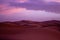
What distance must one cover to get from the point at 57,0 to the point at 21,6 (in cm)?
41

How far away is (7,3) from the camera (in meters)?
1.56

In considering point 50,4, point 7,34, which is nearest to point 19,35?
point 7,34

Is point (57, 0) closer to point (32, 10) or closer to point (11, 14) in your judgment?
point (32, 10)

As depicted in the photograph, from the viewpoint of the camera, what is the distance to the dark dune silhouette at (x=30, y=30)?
4.99 ft

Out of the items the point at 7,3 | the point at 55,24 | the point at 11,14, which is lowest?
the point at 55,24

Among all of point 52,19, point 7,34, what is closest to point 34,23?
point 52,19

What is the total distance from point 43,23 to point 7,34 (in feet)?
1.38

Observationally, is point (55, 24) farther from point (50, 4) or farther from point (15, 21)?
point (15, 21)

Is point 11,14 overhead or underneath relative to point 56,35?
overhead

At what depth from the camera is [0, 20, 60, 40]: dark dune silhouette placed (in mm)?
1522

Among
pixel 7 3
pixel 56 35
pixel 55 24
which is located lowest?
pixel 56 35

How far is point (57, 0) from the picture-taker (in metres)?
1.55

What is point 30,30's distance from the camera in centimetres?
156

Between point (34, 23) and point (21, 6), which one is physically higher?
point (21, 6)
